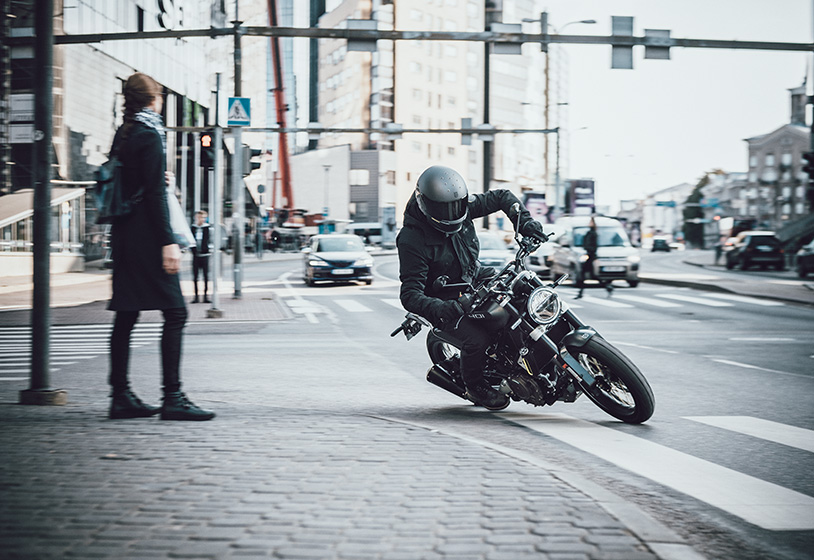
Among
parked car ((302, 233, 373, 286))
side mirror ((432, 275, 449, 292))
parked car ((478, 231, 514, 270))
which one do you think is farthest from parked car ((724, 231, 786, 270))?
side mirror ((432, 275, 449, 292))

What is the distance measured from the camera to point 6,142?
36.5 metres

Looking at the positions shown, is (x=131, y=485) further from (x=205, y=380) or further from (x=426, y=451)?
(x=205, y=380)

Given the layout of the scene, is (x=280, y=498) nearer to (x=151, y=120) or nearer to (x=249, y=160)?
(x=151, y=120)

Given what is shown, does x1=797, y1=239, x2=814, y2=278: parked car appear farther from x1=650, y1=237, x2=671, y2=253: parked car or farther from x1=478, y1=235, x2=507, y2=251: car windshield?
x1=650, y1=237, x2=671, y2=253: parked car

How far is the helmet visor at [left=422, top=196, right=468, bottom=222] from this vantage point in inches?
233

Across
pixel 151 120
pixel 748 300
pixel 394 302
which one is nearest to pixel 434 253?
pixel 151 120

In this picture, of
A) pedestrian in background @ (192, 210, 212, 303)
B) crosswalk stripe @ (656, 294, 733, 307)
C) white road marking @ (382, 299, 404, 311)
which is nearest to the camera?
pedestrian in background @ (192, 210, 212, 303)

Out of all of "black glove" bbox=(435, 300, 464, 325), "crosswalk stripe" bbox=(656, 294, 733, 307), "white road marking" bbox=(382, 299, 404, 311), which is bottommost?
"white road marking" bbox=(382, 299, 404, 311)

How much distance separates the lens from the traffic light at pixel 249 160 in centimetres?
2006

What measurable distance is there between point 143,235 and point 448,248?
1979 mm

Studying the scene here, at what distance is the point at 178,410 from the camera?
18.0 ft

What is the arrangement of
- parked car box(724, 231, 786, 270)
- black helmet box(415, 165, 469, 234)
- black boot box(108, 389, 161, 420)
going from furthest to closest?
1. parked car box(724, 231, 786, 270)
2. black helmet box(415, 165, 469, 234)
3. black boot box(108, 389, 161, 420)

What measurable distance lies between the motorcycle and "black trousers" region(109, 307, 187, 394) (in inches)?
57.2

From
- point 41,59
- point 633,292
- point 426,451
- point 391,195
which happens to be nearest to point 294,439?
point 426,451
